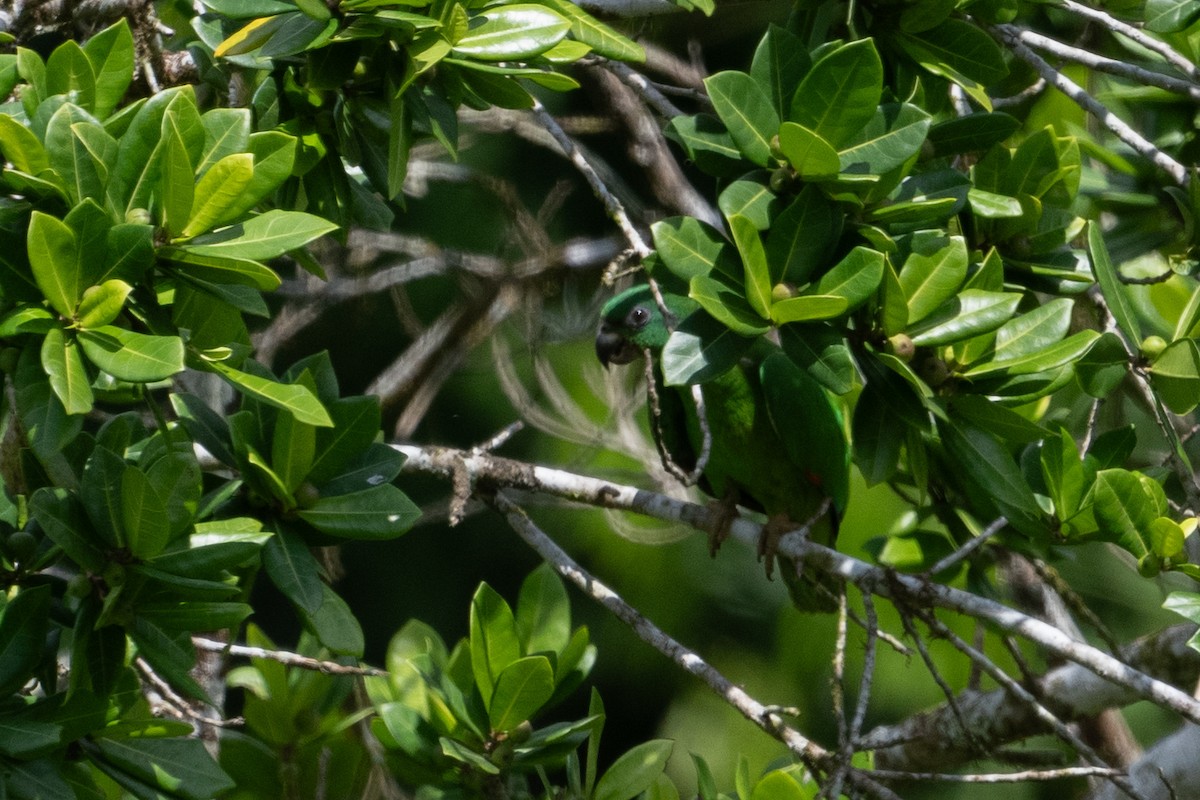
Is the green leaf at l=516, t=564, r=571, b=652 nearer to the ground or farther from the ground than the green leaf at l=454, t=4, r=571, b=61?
nearer to the ground

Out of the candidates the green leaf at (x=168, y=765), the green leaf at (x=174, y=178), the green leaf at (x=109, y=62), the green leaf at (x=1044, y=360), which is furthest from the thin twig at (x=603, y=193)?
the green leaf at (x=168, y=765)

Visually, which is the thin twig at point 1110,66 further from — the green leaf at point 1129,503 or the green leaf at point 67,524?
the green leaf at point 67,524

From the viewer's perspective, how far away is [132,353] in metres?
1.32

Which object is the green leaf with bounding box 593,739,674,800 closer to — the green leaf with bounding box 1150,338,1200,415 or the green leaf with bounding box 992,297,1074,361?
the green leaf with bounding box 992,297,1074,361

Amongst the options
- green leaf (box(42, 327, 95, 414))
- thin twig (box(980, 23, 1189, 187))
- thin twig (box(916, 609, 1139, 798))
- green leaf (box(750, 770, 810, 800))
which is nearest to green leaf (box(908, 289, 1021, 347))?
thin twig (box(916, 609, 1139, 798))

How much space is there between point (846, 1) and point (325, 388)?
1.15 m

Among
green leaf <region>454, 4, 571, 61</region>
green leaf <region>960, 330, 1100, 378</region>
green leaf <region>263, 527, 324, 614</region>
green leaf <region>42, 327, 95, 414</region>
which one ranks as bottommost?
green leaf <region>263, 527, 324, 614</region>

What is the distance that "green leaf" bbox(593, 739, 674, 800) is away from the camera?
2.00 m

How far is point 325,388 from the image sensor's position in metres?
1.82

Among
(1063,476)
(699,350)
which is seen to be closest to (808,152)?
(699,350)

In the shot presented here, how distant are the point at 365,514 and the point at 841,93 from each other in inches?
37.2

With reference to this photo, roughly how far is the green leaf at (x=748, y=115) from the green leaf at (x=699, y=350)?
27 centimetres

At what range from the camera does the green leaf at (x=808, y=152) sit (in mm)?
1625

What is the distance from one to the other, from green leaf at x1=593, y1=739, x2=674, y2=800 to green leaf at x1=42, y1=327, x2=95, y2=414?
1.13 m
